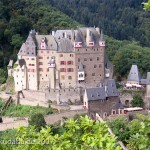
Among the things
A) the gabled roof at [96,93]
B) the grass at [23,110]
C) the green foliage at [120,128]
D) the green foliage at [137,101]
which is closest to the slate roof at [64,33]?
the gabled roof at [96,93]

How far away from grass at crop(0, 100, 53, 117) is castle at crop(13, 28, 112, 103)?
181cm

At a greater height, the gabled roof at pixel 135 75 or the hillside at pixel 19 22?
the hillside at pixel 19 22

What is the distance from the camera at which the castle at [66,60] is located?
115 feet

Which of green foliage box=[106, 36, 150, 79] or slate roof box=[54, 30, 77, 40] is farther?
green foliage box=[106, 36, 150, 79]

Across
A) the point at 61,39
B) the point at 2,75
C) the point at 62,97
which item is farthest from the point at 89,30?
the point at 2,75

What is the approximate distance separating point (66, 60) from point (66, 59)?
0.08 metres

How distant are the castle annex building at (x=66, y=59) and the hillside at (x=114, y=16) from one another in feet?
158

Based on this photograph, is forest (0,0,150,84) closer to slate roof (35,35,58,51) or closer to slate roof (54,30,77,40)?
slate roof (54,30,77,40)

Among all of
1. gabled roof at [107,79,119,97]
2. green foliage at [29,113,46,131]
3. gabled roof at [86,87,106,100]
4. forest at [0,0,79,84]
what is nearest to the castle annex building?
gabled roof at [107,79,119,97]

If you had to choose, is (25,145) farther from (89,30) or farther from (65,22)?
(65,22)

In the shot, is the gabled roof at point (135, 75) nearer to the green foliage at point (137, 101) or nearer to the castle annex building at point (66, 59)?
the green foliage at point (137, 101)

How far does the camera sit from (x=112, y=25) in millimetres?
96875

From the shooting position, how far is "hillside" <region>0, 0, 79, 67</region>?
47.4 meters

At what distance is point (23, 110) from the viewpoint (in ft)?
114
